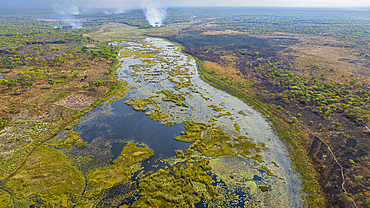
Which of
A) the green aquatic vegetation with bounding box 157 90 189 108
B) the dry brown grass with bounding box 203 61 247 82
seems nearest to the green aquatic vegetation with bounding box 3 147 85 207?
the green aquatic vegetation with bounding box 157 90 189 108

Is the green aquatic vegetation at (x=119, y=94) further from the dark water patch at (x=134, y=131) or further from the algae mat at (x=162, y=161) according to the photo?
the dark water patch at (x=134, y=131)

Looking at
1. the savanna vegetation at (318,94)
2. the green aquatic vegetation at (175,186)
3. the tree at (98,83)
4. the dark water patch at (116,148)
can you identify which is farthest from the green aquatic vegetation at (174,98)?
the tree at (98,83)

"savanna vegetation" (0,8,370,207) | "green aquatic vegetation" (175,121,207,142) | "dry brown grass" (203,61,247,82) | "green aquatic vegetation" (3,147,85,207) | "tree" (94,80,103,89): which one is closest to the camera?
"green aquatic vegetation" (3,147,85,207)

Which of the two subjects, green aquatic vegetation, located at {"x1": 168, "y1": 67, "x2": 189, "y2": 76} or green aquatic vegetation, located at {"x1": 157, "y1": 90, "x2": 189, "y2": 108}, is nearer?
green aquatic vegetation, located at {"x1": 157, "y1": 90, "x2": 189, "y2": 108}

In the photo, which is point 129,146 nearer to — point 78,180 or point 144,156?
point 144,156

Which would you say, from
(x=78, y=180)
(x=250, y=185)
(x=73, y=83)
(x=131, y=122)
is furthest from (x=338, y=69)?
(x=73, y=83)

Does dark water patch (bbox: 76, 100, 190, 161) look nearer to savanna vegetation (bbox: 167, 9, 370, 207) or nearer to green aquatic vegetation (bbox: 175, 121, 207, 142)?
green aquatic vegetation (bbox: 175, 121, 207, 142)
